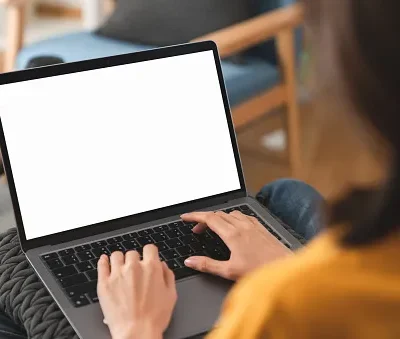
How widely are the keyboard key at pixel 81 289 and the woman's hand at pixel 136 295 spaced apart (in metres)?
0.04

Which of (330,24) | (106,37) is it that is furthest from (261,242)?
(106,37)

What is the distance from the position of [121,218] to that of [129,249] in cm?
7

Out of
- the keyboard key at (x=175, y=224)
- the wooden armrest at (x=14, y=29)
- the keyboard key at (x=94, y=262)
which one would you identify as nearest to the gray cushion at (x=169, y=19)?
the wooden armrest at (x=14, y=29)

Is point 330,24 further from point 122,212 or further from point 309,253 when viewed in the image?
point 122,212

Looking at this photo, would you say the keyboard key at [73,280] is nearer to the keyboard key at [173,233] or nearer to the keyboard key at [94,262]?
the keyboard key at [94,262]

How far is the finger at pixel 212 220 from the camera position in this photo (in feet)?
2.89

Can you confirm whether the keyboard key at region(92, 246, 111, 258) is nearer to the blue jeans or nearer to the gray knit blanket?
the gray knit blanket

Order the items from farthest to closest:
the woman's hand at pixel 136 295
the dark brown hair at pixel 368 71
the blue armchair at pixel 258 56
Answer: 1. the blue armchair at pixel 258 56
2. the woman's hand at pixel 136 295
3. the dark brown hair at pixel 368 71

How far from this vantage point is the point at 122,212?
97 cm

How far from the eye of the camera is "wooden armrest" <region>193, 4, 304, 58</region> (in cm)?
172

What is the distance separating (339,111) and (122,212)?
21.8 inches

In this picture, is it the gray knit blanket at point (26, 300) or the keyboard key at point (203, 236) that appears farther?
the keyboard key at point (203, 236)

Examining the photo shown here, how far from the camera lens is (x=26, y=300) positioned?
0.83 meters

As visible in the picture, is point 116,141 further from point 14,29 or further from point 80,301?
point 14,29
